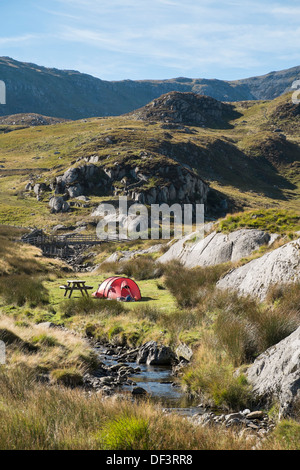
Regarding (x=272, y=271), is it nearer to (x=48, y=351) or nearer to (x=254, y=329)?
(x=254, y=329)

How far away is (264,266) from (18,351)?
10818 mm

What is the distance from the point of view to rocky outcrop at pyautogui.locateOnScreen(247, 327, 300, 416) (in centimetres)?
857

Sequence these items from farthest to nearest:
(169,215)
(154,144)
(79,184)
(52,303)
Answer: (154,144) → (79,184) → (169,215) → (52,303)

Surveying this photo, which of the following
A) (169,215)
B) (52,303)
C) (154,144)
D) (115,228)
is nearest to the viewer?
(52,303)

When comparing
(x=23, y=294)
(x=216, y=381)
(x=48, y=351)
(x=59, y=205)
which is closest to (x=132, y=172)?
(x=59, y=205)

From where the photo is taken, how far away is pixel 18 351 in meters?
12.4

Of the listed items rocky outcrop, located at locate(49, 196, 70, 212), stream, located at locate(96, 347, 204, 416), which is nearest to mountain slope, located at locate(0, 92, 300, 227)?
rocky outcrop, located at locate(49, 196, 70, 212)

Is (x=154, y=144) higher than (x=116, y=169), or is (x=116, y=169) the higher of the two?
(x=154, y=144)

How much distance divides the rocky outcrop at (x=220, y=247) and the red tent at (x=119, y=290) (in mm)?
5991

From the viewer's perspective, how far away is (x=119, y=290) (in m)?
23.8

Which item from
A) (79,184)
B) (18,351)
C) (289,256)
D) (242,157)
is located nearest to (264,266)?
(289,256)

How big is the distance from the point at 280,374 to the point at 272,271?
27.2ft

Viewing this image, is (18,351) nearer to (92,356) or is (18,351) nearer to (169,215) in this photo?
(92,356)

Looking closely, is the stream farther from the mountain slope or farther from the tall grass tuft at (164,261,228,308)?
the mountain slope
